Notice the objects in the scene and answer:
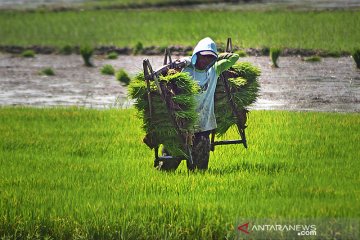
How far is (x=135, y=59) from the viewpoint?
2322 cm

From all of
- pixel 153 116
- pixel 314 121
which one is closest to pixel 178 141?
pixel 153 116

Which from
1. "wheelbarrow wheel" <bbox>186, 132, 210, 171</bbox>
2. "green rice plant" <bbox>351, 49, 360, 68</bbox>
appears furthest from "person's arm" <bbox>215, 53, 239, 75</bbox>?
"green rice plant" <bbox>351, 49, 360, 68</bbox>

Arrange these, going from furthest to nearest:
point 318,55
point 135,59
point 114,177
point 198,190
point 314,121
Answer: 1. point 135,59
2. point 318,55
3. point 314,121
4. point 114,177
5. point 198,190

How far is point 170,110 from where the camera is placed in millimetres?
8531

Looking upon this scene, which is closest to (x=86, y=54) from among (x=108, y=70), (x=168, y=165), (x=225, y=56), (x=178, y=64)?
(x=108, y=70)

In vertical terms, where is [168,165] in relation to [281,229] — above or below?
below

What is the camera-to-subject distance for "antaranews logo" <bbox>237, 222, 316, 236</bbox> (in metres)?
6.92

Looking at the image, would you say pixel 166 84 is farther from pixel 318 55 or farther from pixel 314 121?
pixel 318 55

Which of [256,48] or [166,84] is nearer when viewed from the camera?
[166,84]

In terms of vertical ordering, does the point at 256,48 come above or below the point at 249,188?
below

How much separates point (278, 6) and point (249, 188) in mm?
23947

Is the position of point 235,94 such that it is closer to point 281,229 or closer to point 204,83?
point 204,83

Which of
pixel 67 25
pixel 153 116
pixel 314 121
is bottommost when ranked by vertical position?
pixel 67 25

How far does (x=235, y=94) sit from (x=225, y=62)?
0.57 metres
